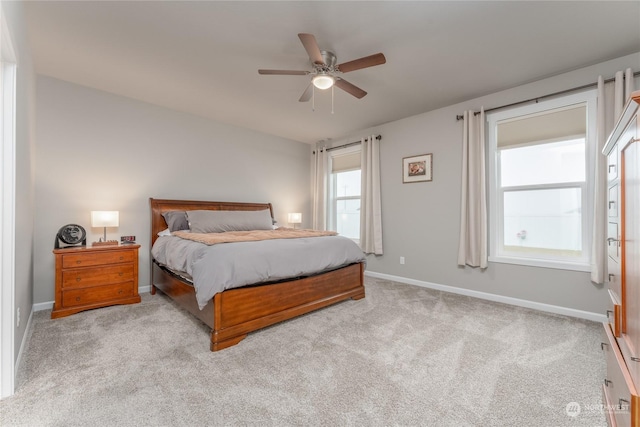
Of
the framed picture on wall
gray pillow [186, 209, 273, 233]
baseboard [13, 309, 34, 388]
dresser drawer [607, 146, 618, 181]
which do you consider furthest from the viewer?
the framed picture on wall

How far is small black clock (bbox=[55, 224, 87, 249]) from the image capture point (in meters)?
3.01

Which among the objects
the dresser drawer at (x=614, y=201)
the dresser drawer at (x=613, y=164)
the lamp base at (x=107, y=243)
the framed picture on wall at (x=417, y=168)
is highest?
the framed picture on wall at (x=417, y=168)

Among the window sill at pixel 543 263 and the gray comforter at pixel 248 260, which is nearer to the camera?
the gray comforter at pixel 248 260

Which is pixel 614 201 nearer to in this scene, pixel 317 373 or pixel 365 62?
pixel 365 62

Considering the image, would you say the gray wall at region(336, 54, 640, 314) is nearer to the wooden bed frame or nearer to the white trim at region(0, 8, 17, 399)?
the wooden bed frame

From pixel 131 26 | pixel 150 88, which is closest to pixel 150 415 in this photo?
pixel 131 26

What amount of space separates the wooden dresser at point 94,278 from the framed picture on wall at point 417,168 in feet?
12.4

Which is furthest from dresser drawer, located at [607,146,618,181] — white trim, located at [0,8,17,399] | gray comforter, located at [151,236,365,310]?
white trim, located at [0,8,17,399]

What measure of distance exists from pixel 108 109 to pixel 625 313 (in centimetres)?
496

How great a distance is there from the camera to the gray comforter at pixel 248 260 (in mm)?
2217

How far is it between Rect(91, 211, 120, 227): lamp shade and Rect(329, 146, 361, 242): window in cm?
348

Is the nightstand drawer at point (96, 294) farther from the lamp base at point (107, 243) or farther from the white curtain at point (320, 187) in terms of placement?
the white curtain at point (320, 187)

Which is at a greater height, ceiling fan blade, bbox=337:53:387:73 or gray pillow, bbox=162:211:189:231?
ceiling fan blade, bbox=337:53:387:73

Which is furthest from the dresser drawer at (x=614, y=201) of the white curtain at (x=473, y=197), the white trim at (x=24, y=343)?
the white trim at (x=24, y=343)
